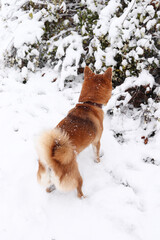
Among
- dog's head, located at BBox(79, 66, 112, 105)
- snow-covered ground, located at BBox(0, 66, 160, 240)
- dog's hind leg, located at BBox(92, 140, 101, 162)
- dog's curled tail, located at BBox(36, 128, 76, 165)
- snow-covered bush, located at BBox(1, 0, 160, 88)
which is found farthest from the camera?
snow-covered bush, located at BBox(1, 0, 160, 88)

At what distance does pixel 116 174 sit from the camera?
244 centimetres

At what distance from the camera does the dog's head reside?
2391 mm

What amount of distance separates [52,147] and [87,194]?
105 centimetres

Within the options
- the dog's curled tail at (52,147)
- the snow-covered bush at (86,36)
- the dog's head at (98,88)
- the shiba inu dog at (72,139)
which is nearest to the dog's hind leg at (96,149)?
the shiba inu dog at (72,139)

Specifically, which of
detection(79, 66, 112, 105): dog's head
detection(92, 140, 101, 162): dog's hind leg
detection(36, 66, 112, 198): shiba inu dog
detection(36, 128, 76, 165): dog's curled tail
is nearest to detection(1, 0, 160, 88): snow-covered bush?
detection(79, 66, 112, 105): dog's head

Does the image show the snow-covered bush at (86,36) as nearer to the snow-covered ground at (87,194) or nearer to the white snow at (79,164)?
Answer: the white snow at (79,164)

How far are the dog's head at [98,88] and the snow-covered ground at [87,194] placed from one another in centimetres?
72

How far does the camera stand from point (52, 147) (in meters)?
1.53

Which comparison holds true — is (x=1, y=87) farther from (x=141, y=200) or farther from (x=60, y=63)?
(x=141, y=200)

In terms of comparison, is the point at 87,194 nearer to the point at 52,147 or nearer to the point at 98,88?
the point at 52,147

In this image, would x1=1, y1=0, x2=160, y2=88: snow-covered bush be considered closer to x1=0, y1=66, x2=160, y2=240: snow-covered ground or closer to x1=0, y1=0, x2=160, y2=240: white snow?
x1=0, y1=0, x2=160, y2=240: white snow

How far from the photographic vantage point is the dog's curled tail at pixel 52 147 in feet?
4.91

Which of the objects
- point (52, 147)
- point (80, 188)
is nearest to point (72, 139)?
point (52, 147)

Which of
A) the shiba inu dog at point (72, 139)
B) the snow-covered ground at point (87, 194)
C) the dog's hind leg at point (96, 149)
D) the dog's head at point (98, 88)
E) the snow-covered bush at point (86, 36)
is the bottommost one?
the snow-covered ground at point (87, 194)
